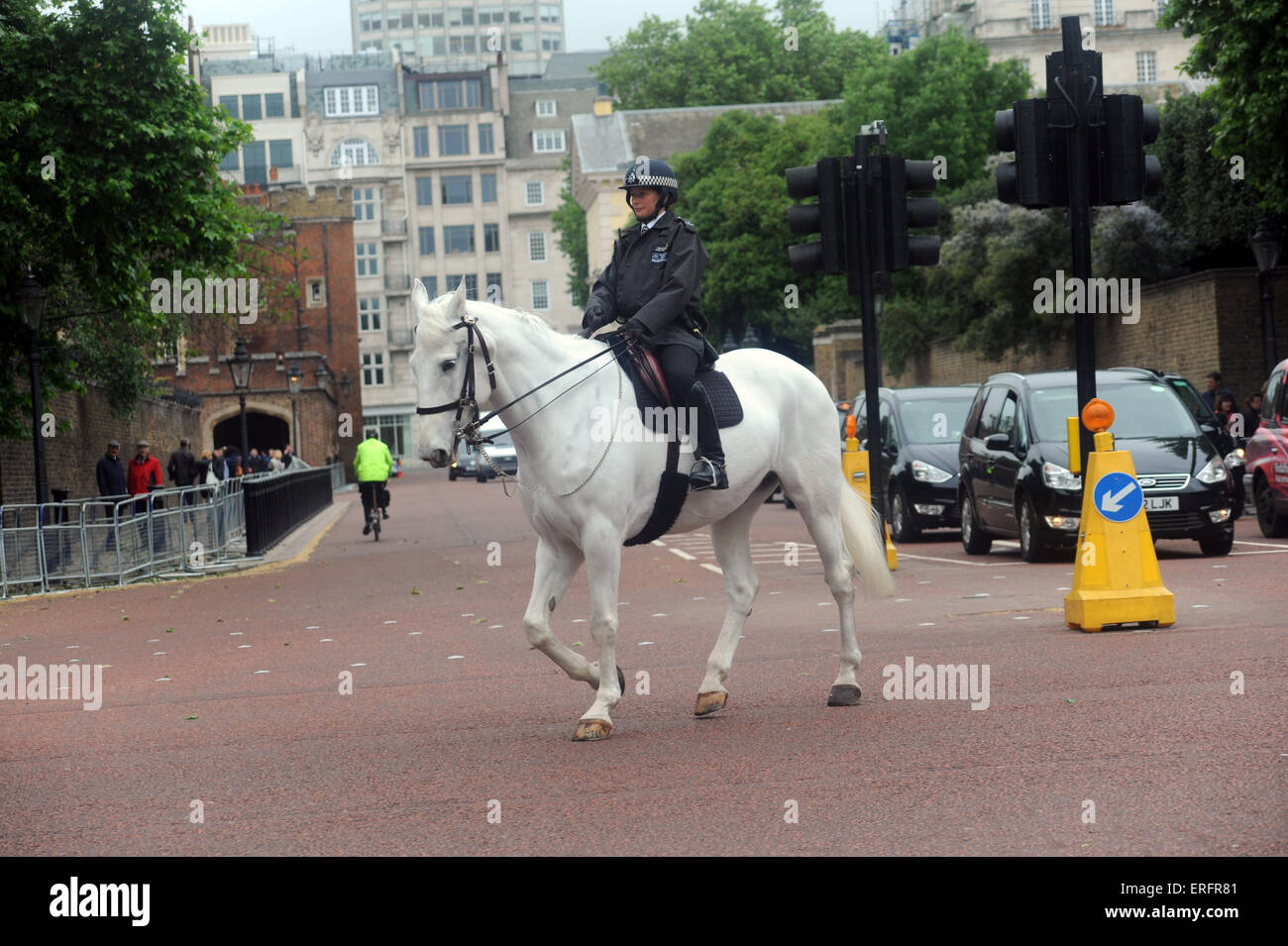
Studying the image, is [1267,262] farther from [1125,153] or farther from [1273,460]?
[1125,153]

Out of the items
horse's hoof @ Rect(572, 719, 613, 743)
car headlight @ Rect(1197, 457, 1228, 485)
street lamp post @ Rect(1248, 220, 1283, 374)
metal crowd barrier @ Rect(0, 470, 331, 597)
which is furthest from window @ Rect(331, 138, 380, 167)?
horse's hoof @ Rect(572, 719, 613, 743)

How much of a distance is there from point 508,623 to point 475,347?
6.50 metres

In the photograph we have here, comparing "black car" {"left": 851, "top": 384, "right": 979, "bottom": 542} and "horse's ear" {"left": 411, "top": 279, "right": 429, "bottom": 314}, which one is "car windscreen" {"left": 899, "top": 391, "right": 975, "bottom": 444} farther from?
"horse's ear" {"left": 411, "top": 279, "right": 429, "bottom": 314}

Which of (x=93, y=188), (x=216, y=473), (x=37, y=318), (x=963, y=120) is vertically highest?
(x=963, y=120)

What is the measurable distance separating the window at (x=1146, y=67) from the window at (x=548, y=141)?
156ft

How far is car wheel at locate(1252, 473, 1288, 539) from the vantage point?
19.4 metres

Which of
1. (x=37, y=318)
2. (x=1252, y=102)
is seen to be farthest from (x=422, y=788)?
(x=1252, y=102)

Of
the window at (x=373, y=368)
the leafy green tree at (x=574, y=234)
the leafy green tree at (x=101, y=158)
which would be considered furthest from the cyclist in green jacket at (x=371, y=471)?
the window at (x=373, y=368)

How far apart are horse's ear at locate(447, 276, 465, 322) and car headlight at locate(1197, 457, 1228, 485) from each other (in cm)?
1088

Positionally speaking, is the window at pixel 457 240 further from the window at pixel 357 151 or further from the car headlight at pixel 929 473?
the car headlight at pixel 929 473

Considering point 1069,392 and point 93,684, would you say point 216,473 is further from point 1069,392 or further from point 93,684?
point 93,684

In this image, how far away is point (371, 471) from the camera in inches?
1225

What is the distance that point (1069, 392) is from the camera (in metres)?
18.9

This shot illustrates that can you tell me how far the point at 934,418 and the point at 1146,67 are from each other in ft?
234
